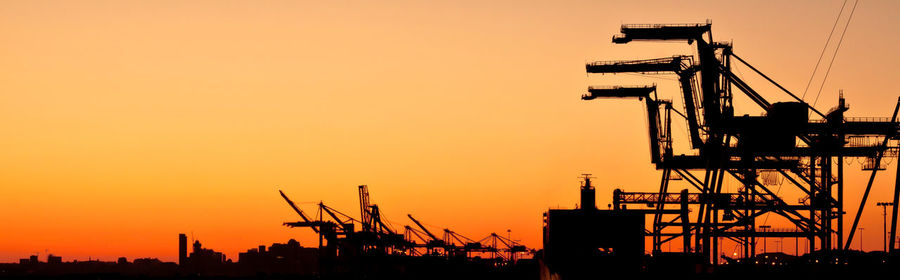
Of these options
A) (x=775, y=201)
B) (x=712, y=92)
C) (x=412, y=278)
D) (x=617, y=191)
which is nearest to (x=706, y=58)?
(x=712, y=92)

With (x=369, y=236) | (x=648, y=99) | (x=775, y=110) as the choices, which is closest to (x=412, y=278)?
(x=369, y=236)

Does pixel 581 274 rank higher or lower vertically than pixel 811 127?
lower

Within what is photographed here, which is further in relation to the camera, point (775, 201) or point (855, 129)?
point (775, 201)

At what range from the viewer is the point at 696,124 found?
304 ft

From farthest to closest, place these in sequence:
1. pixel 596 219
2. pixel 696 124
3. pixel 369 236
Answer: pixel 369 236 < pixel 596 219 < pixel 696 124

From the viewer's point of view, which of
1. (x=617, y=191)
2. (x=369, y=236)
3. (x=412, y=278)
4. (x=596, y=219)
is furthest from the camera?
(x=412, y=278)

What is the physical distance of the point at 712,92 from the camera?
83250 millimetres

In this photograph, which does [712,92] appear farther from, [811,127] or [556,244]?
[556,244]

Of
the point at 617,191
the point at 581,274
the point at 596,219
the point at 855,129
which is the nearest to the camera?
the point at 581,274

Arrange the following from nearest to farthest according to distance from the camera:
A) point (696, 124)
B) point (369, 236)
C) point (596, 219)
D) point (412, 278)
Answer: point (696, 124) → point (596, 219) → point (369, 236) → point (412, 278)

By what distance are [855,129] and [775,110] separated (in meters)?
5.18

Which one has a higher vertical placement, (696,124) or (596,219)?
(696,124)

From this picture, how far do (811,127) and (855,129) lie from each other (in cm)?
308

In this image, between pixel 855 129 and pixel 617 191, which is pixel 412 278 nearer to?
pixel 617 191
